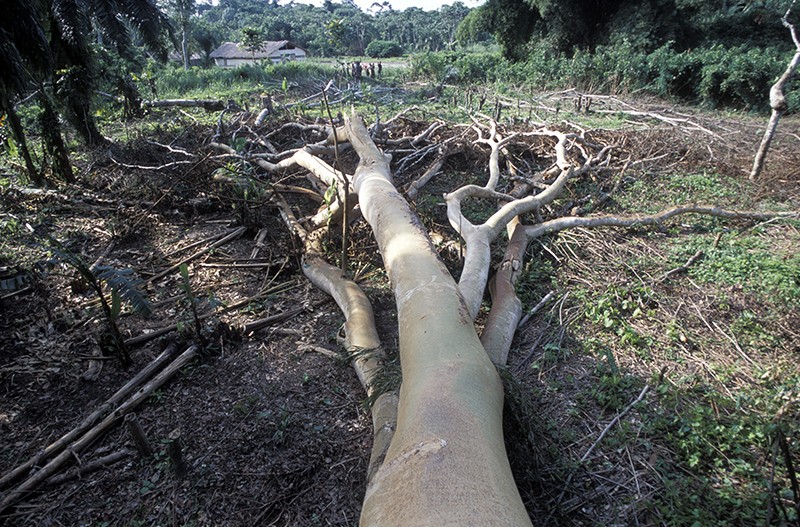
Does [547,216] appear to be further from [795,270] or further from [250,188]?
[250,188]

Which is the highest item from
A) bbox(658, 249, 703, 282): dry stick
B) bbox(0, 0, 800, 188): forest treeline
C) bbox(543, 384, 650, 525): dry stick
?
bbox(0, 0, 800, 188): forest treeline

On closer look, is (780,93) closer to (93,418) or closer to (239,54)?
(93,418)

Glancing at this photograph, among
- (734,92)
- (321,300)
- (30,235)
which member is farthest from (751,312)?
(734,92)

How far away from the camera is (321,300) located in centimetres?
380

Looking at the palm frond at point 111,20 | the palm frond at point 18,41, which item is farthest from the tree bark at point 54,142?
the palm frond at point 111,20

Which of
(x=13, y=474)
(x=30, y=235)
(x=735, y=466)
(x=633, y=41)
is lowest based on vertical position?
(x=735, y=466)

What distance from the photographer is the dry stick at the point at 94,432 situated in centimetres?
224

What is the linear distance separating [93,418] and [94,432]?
0.11 meters

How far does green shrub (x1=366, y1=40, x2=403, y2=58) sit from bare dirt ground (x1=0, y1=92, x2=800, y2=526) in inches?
1963

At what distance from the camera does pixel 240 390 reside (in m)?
2.87

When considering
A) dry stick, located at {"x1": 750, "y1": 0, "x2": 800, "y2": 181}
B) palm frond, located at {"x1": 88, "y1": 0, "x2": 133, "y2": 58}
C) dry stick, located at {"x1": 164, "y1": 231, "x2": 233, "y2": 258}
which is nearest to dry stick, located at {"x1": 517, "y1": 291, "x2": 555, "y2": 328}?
dry stick, located at {"x1": 164, "y1": 231, "x2": 233, "y2": 258}

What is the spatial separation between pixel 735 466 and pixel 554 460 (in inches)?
34.7

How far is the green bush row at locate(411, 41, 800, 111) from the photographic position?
11.4 m

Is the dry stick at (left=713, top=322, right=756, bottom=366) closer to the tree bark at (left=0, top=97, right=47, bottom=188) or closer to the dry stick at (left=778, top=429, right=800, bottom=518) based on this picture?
the dry stick at (left=778, top=429, right=800, bottom=518)
